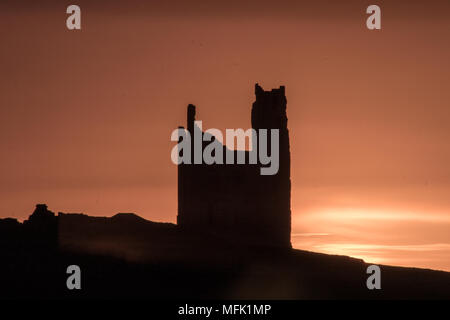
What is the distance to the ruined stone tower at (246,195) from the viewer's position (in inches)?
2389

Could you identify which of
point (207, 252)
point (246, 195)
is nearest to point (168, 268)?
point (207, 252)

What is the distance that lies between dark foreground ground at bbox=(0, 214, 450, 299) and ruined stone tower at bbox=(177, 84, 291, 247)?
193cm

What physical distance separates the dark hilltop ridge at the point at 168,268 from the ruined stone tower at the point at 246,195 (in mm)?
1735

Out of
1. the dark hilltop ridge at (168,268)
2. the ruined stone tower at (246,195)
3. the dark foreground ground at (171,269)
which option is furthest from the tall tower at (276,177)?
the dark foreground ground at (171,269)

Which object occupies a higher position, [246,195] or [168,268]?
[246,195]

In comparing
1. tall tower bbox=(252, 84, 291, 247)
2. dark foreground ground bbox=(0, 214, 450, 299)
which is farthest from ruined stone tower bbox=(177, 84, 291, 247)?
dark foreground ground bbox=(0, 214, 450, 299)

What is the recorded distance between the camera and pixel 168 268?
4925cm

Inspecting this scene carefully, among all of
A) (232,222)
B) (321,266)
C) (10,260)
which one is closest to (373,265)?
(321,266)

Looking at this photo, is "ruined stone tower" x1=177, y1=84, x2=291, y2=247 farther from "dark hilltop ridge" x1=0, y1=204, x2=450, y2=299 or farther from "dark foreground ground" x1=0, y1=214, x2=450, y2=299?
"dark foreground ground" x1=0, y1=214, x2=450, y2=299

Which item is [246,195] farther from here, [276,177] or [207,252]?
[207,252]

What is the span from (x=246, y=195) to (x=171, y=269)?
13414 millimetres

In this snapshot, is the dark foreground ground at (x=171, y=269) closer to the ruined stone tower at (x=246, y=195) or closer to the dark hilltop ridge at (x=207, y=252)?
the dark hilltop ridge at (x=207, y=252)
